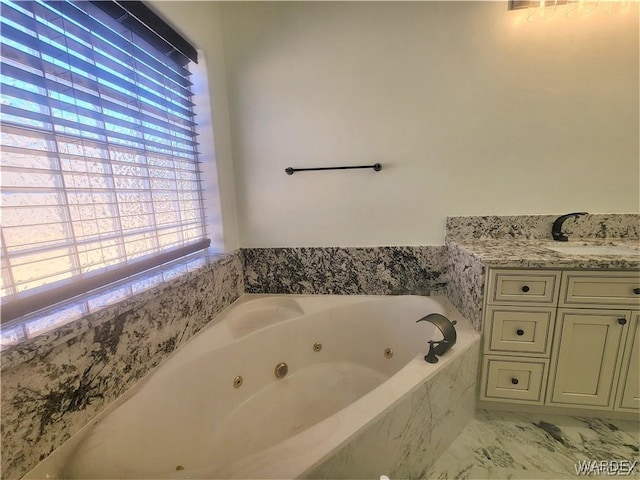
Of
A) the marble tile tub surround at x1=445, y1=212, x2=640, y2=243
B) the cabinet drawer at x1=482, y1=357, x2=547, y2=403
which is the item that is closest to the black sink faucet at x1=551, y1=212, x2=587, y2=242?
the marble tile tub surround at x1=445, y1=212, x2=640, y2=243

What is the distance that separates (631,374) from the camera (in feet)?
3.80

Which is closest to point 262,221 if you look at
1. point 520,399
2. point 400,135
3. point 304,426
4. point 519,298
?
point 400,135

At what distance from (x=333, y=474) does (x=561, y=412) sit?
4.29ft

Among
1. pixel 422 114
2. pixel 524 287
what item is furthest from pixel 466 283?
pixel 422 114

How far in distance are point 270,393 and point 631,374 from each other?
1.68 metres

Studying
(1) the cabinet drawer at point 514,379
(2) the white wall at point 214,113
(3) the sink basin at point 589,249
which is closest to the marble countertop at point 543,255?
(3) the sink basin at point 589,249

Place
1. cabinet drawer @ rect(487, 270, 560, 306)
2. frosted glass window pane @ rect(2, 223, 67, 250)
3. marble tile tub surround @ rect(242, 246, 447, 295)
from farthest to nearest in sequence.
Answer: marble tile tub surround @ rect(242, 246, 447, 295), cabinet drawer @ rect(487, 270, 560, 306), frosted glass window pane @ rect(2, 223, 67, 250)

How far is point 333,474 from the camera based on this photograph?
0.69 m

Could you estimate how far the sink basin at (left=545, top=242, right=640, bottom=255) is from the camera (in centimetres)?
123

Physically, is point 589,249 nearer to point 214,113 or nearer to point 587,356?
point 587,356

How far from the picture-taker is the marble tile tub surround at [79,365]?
625 millimetres

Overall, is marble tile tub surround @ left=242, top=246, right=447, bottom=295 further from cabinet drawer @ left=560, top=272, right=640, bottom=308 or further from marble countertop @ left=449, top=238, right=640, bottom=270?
cabinet drawer @ left=560, top=272, right=640, bottom=308

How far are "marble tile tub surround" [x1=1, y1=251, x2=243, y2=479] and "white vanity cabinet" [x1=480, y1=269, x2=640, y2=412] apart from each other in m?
1.43

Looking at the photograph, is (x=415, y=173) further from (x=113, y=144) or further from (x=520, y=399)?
(x=113, y=144)
